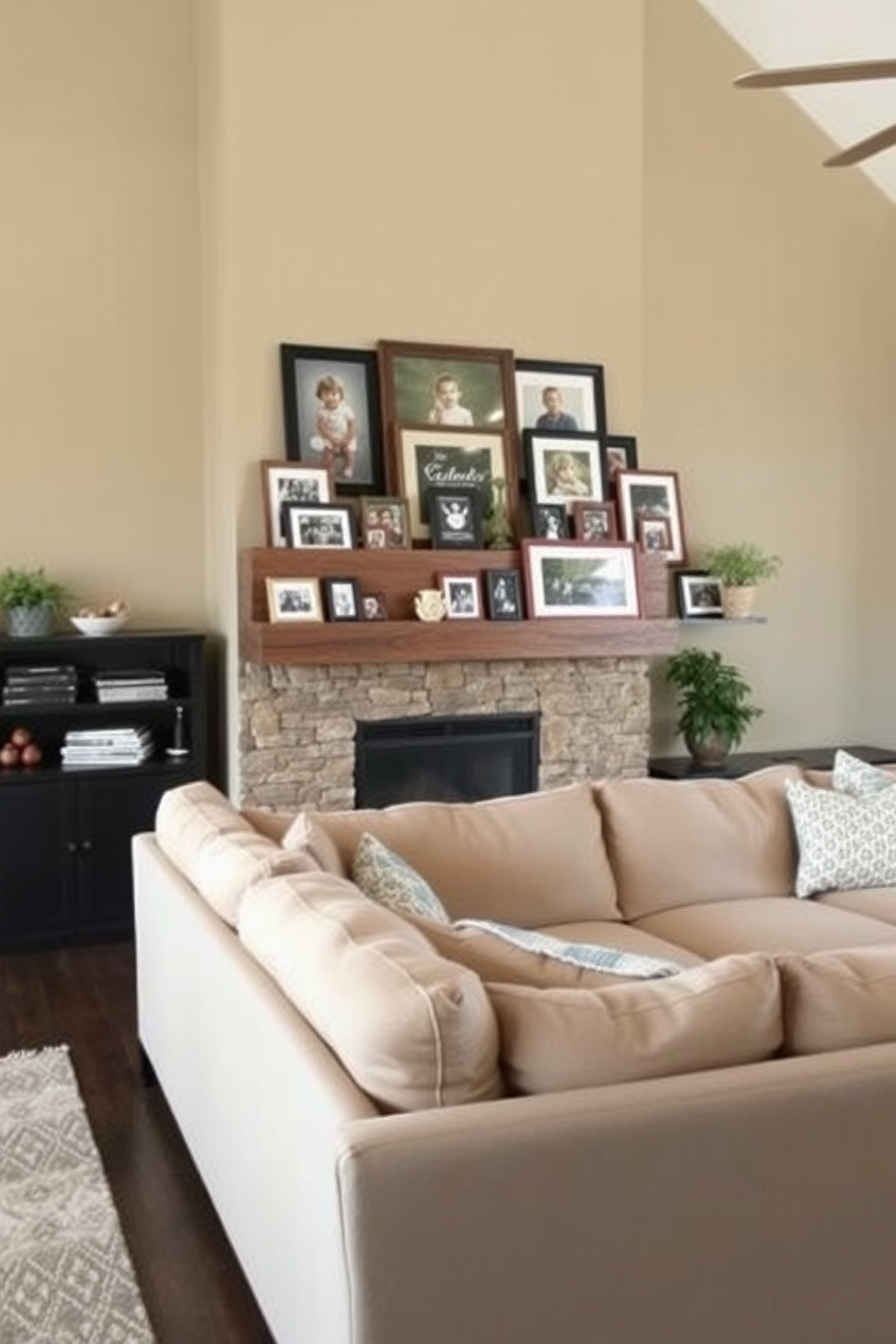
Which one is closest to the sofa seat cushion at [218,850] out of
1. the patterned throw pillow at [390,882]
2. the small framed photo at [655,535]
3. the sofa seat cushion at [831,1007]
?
the patterned throw pillow at [390,882]

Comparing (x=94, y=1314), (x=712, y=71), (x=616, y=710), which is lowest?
(x=94, y=1314)

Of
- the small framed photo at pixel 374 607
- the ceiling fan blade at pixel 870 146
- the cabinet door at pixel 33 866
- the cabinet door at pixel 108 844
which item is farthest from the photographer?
the small framed photo at pixel 374 607

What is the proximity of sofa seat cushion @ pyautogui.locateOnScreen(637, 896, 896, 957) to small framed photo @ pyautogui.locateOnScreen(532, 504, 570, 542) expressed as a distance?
2.15 metres

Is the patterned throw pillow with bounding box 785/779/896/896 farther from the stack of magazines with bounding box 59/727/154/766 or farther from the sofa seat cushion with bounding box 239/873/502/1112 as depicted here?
the stack of magazines with bounding box 59/727/154/766

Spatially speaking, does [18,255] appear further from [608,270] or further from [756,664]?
[756,664]

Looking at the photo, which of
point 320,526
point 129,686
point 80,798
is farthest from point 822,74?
point 80,798

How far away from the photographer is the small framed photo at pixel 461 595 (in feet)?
16.2

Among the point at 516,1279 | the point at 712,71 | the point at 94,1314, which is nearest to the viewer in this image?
the point at 516,1279

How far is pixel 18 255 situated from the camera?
4.91 meters

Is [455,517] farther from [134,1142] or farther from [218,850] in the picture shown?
[134,1142]

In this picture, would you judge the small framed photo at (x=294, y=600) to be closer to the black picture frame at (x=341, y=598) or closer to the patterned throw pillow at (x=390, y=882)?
the black picture frame at (x=341, y=598)

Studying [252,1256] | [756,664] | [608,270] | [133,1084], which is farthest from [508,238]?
[252,1256]

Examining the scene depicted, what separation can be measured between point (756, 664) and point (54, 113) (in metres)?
4.14

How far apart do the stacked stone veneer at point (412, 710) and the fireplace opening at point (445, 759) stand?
0.05 m
